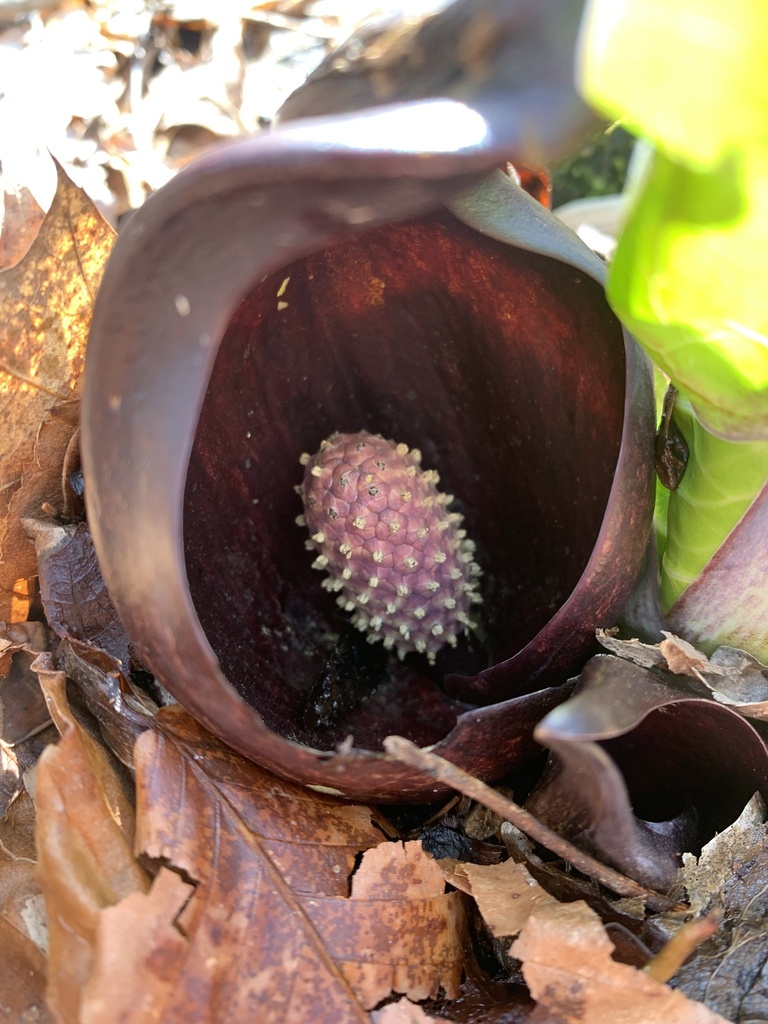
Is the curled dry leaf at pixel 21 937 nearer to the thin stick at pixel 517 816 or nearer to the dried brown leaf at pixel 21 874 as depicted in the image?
the dried brown leaf at pixel 21 874

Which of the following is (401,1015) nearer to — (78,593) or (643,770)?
(643,770)

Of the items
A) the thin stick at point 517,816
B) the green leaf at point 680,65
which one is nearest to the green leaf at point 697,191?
the green leaf at point 680,65

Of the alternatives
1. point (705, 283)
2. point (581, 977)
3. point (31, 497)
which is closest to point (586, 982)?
point (581, 977)

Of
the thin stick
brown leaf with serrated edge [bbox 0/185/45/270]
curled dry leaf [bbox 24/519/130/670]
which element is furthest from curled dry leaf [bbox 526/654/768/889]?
brown leaf with serrated edge [bbox 0/185/45/270]

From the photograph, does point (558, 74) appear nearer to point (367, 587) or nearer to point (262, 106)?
point (367, 587)

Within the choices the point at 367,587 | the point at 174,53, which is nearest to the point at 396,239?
the point at 367,587

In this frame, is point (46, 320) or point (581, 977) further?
point (46, 320)
